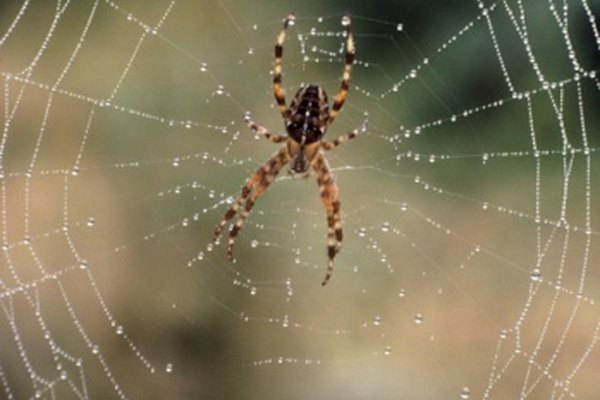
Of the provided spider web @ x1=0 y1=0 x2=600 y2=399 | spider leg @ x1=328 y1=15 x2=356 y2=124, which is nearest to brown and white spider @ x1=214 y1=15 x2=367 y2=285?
spider leg @ x1=328 y1=15 x2=356 y2=124

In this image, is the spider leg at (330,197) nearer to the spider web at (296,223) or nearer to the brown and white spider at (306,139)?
the brown and white spider at (306,139)

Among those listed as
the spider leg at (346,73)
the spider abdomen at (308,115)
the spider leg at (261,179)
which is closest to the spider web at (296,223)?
the spider leg at (261,179)

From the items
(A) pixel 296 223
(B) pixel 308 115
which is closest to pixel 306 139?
(B) pixel 308 115

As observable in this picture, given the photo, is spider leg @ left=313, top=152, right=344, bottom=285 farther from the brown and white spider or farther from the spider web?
the spider web

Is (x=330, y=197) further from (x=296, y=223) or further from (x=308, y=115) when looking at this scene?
(x=296, y=223)

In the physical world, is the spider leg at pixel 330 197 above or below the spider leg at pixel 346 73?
below

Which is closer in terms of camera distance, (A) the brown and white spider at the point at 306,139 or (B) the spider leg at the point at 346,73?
(B) the spider leg at the point at 346,73

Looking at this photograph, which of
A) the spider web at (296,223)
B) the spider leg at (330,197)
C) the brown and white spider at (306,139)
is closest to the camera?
the brown and white spider at (306,139)
